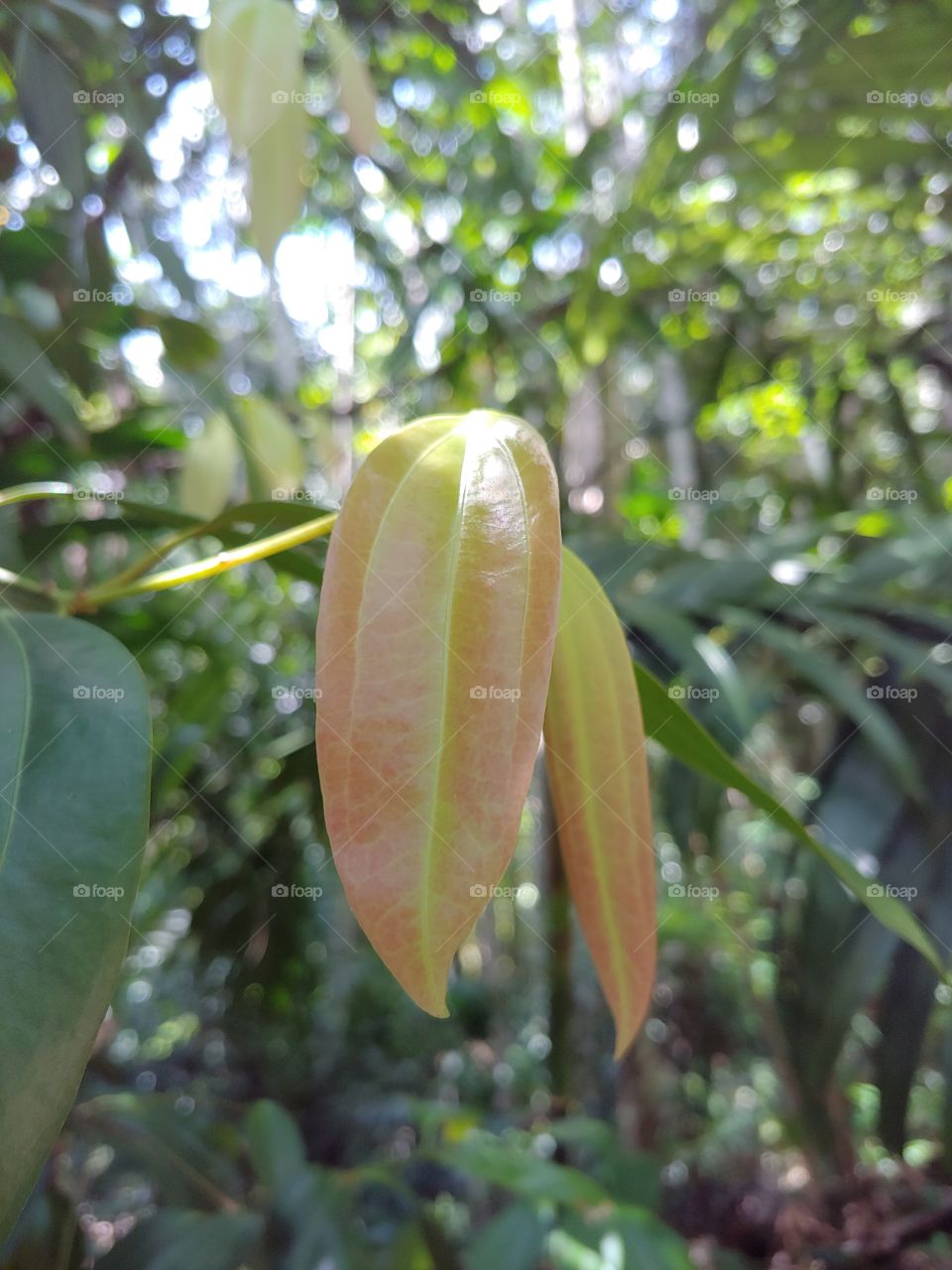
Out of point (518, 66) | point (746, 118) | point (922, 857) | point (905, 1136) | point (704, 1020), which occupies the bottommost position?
point (704, 1020)

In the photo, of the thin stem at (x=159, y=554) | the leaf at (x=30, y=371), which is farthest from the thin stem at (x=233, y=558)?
the leaf at (x=30, y=371)

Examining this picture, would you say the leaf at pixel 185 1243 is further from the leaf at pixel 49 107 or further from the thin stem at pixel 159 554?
the leaf at pixel 49 107

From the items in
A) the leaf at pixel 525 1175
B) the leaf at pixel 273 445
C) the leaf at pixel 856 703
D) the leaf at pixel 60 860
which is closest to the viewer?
the leaf at pixel 60 860

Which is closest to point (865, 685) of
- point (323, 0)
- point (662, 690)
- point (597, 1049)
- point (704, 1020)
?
point (662, 690)

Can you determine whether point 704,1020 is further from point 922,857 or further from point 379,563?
point 379,563

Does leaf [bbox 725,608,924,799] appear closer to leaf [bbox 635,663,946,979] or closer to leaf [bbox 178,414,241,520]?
leaf [bbox 635,663,946,979]

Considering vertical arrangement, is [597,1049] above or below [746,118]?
below
